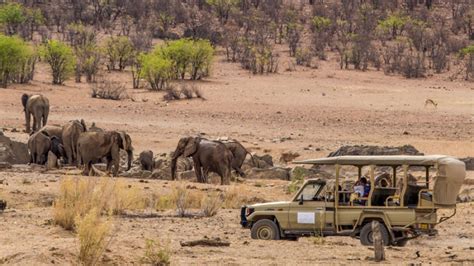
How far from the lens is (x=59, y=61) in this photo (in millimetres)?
49625

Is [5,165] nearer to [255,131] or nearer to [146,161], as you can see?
[146,161]

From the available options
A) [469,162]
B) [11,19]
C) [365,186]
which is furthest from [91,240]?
[11,19]

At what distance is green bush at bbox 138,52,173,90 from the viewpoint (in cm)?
4819

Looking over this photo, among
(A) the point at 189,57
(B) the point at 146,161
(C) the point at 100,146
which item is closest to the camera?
(C) the point at 100,146

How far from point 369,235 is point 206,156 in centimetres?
952

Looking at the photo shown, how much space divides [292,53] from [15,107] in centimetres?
2431

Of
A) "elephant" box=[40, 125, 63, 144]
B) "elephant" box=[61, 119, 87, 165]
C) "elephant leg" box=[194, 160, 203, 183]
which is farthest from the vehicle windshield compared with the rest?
"elephant" box=[40, 125, 63, 144]

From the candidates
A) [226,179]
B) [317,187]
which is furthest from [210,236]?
[226,179]

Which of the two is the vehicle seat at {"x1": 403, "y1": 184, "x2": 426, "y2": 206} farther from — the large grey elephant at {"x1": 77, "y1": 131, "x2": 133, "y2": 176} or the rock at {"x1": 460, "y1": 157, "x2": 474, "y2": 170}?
the rock at {"x1": 460, "y1": 157, "x2": 474, "y2": 170}

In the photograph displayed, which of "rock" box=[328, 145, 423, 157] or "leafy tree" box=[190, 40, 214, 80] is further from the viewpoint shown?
"leafy tree" box=[190, 40, 214, 80]

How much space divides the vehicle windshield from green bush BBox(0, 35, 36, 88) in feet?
102

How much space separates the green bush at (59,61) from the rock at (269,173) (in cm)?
2250

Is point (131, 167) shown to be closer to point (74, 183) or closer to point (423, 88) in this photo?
point (74, 183)

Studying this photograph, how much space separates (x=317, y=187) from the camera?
54.3 feet
